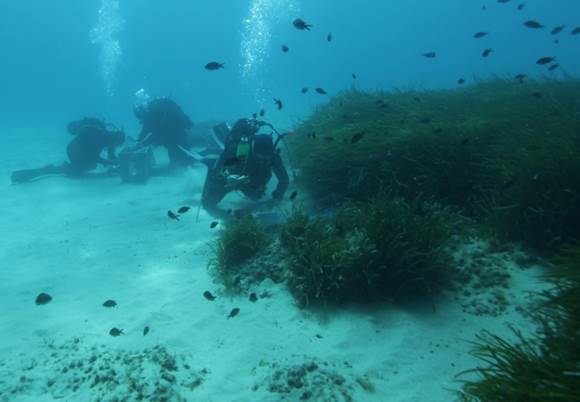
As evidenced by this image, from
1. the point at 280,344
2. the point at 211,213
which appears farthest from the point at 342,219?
the point at 211,213

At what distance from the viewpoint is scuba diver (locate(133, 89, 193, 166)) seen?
16109 millimetres

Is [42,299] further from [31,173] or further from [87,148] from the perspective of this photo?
[31,173]

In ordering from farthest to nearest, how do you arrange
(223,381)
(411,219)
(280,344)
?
(411,219), (280,344), (223,381)

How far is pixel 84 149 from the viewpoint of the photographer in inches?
641

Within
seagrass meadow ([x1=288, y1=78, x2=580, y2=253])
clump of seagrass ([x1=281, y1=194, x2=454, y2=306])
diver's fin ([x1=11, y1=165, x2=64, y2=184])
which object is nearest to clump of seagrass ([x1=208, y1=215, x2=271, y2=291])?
clump of seagrass ([x1=281, y1=194, x2=454, y2=306])

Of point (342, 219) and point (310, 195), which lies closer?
point (342, 219)

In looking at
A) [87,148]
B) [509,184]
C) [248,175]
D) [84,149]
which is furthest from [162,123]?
[509,184]

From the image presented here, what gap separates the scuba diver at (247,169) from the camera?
9.40 meters

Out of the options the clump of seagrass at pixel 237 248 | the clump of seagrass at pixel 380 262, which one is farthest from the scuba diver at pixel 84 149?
the clump of seagrass at pixel 380 262

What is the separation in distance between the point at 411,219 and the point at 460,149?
2955 millimetres

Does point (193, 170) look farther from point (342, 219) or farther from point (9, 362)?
point (9, 362)

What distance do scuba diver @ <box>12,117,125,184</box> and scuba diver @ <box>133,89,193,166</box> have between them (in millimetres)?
1355

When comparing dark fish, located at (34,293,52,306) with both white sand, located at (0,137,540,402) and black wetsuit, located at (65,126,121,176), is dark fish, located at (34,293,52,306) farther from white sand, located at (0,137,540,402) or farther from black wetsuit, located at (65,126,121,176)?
black wetsuit, located at (65,126,121,176)

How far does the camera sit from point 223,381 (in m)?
4.39
